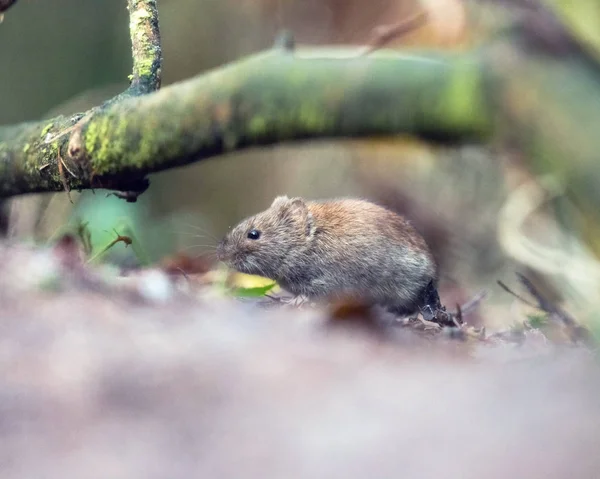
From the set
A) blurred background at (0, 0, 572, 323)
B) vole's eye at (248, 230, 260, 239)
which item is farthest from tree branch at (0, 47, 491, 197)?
blurred background at (0, 0, 572, 323)

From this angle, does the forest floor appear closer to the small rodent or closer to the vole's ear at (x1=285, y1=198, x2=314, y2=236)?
the small rodent

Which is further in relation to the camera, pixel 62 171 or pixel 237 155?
pixel 237 155

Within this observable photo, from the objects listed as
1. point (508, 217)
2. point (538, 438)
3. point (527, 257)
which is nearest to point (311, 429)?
point (538, 438)

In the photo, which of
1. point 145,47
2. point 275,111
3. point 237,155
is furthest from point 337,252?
point 237,155

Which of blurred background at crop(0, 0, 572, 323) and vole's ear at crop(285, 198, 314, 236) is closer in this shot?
vole's ear at crop(285, 198, 314, 236)

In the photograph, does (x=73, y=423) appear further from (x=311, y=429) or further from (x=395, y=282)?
(x=395, y=282)

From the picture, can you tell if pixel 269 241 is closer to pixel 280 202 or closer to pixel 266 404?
pixel 280 202
